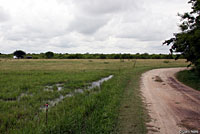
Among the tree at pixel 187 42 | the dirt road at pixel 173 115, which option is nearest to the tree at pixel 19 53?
the tree at pixel 187 42

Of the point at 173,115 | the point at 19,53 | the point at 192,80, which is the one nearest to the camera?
the point at 173,115

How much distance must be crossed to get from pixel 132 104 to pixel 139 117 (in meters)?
1.57

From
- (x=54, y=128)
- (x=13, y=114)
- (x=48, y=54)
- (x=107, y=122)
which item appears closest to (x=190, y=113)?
(x=107, y=122)

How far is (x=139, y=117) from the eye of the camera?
229 inches

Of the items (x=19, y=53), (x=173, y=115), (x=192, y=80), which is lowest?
(x=173, y=115)

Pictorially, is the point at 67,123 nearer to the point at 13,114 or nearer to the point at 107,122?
the point at 107,122

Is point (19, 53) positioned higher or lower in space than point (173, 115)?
higher

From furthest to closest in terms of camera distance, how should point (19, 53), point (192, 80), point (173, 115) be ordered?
1. point (19, 53)
2. point (192, 80)
3. point (173, 115)

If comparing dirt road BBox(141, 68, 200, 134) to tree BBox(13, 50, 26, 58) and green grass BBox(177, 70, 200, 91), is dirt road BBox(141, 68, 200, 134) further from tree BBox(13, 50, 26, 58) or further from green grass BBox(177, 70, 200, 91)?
tree BBox(13, 50, 26, 58)

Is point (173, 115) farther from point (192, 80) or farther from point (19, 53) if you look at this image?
point (19, 53)

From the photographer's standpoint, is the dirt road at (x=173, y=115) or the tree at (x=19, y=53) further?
the tree at (x=19, y=53)

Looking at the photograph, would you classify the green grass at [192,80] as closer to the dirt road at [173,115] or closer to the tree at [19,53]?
the dirt road at [173,115]

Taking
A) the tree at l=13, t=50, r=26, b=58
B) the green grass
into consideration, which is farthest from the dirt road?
the tree at l=13, t=50, r=26, b=58

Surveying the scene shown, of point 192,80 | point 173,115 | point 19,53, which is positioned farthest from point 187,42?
point 19,53
